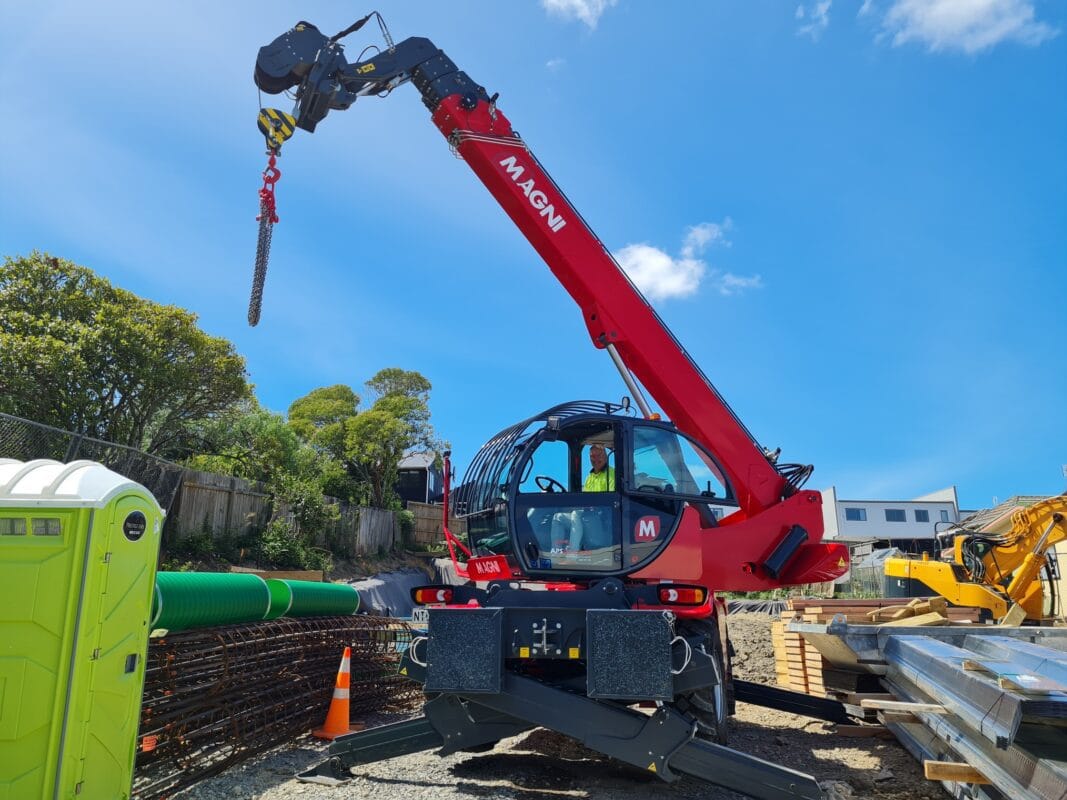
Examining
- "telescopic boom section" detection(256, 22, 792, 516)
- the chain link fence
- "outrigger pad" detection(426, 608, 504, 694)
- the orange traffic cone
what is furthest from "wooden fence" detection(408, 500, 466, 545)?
"outrigger pad" detection(426, 608, 504, 694)

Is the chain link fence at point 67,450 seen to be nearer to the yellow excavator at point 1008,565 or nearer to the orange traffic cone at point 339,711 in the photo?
the orange traffic cone at point 339,711

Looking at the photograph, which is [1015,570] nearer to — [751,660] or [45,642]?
[751,660]

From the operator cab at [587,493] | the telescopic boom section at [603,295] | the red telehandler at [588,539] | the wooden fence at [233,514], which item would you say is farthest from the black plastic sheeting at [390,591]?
the operator cab at [587,493]

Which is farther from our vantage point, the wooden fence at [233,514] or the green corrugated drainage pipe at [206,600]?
the wooden fence at [233,514]

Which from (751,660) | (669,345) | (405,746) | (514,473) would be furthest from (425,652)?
(751,660)

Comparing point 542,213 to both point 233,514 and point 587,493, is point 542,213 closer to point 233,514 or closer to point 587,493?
point 587,493

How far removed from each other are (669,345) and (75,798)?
19.4ft

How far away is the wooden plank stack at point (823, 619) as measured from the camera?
7.64 m

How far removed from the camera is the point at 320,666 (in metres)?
7.02

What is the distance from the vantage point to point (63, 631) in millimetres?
3719

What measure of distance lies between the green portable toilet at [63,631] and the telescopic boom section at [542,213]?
498 cm

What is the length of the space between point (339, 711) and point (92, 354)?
42.2 ft

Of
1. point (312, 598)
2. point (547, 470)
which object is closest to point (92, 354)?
point (312, 598)

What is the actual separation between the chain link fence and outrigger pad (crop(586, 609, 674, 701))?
732cm
